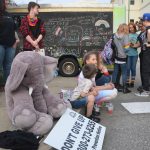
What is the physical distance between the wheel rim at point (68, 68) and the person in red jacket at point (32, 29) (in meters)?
4.75

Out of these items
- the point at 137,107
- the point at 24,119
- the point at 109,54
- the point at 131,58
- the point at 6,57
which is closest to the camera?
the point at 24,119

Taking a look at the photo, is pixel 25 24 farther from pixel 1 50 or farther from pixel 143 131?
pixel 143 131

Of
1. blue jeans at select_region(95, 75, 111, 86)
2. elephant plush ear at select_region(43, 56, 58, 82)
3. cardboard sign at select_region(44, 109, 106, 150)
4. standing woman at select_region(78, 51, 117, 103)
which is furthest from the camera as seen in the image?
blue jeans at select_region(95, 75, 111, 86)

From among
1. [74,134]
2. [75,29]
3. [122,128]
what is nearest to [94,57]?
[122,128]

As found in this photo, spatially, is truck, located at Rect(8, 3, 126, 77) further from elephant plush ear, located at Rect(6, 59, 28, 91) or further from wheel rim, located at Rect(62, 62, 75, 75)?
elephant plush ear, located at Rect(6, 59, 28, 91)

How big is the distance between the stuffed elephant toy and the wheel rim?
275 inches

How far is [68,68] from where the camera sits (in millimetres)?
12445

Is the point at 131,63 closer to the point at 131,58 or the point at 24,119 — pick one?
the point at 131,58

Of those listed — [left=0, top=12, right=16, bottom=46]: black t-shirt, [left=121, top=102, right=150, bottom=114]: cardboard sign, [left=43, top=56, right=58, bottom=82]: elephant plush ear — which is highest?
[left=0, top=12, right=16, bottom=46]: black t-shirt

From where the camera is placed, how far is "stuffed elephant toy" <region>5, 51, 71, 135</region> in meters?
4.58

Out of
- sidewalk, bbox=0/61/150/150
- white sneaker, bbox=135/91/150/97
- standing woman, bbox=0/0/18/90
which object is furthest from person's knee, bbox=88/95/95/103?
white sneaker, bbox=135/91/150/97

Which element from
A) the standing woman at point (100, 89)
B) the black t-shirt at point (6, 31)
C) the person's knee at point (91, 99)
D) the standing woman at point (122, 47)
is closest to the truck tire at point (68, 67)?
the standing woman at point (122, 47)

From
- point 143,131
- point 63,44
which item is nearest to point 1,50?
point 143,131

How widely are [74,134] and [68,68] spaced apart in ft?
25.5
